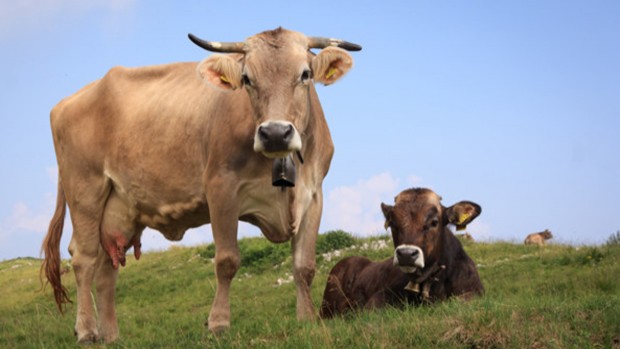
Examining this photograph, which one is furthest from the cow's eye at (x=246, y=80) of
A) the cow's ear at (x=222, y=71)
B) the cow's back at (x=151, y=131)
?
the cow's back at (x=151, y=131)

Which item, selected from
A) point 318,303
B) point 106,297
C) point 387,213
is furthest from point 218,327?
point 318,303

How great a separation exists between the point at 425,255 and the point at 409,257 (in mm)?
494

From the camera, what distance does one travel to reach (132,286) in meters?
20.0

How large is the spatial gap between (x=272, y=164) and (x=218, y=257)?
1141 millimetres

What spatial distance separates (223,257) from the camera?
8.27m

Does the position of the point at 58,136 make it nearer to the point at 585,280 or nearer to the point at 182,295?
the point at 182,295

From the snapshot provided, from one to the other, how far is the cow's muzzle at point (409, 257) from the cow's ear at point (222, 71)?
2615 millimetres

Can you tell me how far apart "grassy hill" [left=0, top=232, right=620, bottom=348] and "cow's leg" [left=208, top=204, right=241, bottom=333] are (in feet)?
0.59

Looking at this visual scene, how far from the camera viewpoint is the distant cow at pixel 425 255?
937 cm

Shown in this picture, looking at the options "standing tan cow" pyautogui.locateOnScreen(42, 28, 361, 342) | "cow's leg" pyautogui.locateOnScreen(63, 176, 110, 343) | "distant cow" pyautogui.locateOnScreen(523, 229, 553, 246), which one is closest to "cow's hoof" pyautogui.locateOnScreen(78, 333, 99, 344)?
"standing tan cow" pyautogui.locateOnScreen(42, 28, 361, 342)

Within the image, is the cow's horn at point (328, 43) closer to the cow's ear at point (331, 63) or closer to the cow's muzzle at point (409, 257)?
the cow's ear at point (331, 63)

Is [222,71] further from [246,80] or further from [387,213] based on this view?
[387,213]

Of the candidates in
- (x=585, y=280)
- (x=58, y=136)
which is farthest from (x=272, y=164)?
(x=585, y=280)

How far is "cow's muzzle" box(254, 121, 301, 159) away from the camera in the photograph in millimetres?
7414
